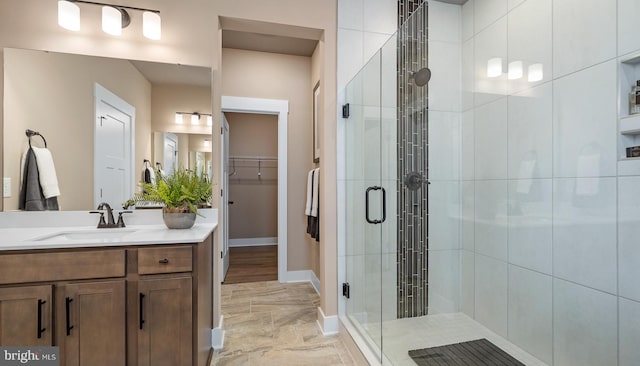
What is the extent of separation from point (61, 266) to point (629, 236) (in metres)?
2.64

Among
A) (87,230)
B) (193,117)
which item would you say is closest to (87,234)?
(87,230)

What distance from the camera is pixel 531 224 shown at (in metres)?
1.78

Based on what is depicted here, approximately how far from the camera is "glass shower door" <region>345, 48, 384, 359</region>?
1.92 metres

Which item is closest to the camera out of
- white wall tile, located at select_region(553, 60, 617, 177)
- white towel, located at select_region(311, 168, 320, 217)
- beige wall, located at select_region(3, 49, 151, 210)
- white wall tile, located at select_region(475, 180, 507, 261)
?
white wall tile, located at select_region(553, 60, 617, 177)

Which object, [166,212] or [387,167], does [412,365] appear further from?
[166,212]

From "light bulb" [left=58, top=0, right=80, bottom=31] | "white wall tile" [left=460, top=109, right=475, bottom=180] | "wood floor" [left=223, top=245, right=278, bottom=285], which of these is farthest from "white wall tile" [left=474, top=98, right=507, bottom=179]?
"light bulb" [left=58, top=0, right=80, bottom=31]

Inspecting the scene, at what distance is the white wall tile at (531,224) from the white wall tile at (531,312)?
0.08 metres

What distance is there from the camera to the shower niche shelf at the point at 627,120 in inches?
49.5

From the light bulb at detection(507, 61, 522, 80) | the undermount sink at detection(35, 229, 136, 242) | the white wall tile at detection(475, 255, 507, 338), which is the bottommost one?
the white wall tile at detection(475, 255, 507, 338)

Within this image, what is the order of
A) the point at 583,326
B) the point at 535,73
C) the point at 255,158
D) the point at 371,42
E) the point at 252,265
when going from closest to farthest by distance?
the point at 583,326 < the point at 535,73 < the point at 371,42 < the point at 252,265 < the point at 255,158

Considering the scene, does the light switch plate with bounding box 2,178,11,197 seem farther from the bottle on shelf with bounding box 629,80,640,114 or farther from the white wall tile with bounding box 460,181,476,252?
the bottle on shelf with bounding box 629,80,640,114

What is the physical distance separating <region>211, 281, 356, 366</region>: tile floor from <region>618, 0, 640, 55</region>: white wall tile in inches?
87.0

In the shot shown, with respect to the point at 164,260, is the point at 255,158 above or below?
above

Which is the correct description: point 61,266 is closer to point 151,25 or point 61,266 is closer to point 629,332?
point 151,25
